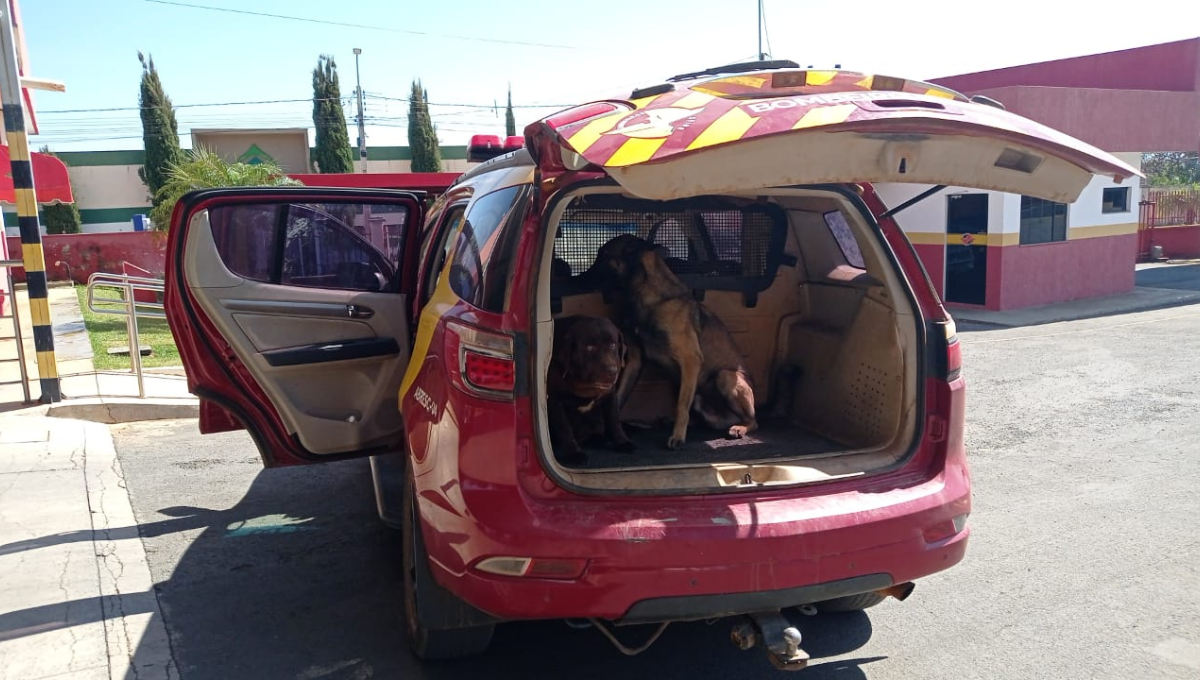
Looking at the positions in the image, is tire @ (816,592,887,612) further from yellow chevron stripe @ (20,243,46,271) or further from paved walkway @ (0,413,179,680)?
yellow chevron stripe @ (20,243,46,271)

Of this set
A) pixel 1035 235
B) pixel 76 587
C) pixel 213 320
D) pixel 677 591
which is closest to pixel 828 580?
pixel 677 591

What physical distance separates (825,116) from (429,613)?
7.00 ft

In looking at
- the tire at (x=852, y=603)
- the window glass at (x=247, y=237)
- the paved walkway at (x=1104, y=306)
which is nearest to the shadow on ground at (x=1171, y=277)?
the paved walkway at (x=1104, y=306)

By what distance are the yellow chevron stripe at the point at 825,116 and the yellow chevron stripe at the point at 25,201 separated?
25.1 feet

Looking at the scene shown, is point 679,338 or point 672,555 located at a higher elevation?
point 679,338

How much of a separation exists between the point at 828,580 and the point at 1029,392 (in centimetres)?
636

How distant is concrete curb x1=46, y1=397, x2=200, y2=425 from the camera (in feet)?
25.1

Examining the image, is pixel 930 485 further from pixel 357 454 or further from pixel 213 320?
pixel 213 320

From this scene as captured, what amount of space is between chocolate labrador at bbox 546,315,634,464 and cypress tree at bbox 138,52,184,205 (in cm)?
3747

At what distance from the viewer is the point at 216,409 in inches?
180

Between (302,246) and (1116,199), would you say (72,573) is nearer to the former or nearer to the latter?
(302,246)

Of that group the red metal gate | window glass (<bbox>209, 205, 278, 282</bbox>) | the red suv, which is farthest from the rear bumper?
the red metal gate

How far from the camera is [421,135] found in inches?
1734

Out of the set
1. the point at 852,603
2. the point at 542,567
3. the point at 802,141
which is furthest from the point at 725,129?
the point at 852,603
